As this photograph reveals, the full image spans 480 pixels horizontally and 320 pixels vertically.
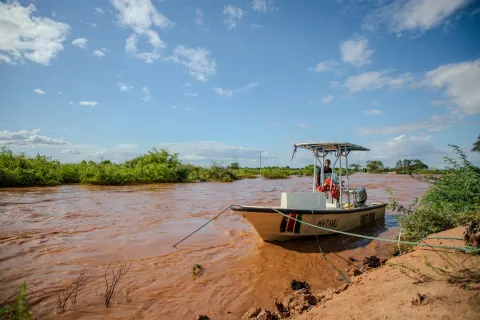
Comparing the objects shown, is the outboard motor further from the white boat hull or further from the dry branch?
the dry branch

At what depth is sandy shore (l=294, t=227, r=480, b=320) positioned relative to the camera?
2.39 m

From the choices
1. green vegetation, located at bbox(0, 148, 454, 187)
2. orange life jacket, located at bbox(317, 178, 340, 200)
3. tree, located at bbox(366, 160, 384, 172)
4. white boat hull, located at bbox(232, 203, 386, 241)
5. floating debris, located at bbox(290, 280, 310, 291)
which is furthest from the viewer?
tree, located at bbox(366, 160, 384, 172)

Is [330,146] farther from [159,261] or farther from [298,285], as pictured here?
[159,261]

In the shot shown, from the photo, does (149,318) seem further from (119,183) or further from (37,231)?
(119,183)

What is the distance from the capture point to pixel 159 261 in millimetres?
5789

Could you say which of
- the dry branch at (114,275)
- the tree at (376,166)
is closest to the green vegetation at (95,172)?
the dry branch at (114,275)

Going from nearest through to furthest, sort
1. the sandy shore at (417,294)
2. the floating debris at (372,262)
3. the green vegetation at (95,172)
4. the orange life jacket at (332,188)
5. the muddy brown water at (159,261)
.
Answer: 1. the sandy shore at (417,294)
2. the muddy brown water at (159,261)
3. the floating debris at (372,262)
4. the orange life jacket at (332,188)
5. the green vegetation at (95,172)

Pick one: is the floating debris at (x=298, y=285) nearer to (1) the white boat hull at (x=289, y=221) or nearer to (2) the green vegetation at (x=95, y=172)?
(1) the white boat hull at (x=289, y=221)

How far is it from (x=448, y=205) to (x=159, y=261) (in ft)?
21.2

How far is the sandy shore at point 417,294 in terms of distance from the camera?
7.85ft

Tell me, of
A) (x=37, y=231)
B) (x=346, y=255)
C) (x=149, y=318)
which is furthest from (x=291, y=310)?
(x=37, y=231)

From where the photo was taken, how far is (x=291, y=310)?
363 centimetres

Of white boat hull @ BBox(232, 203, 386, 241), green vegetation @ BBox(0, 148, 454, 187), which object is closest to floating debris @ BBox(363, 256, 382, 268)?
white boat hull @ BBox(232, 203, 386, 241)

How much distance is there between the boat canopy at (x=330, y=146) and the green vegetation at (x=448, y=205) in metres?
2.19
